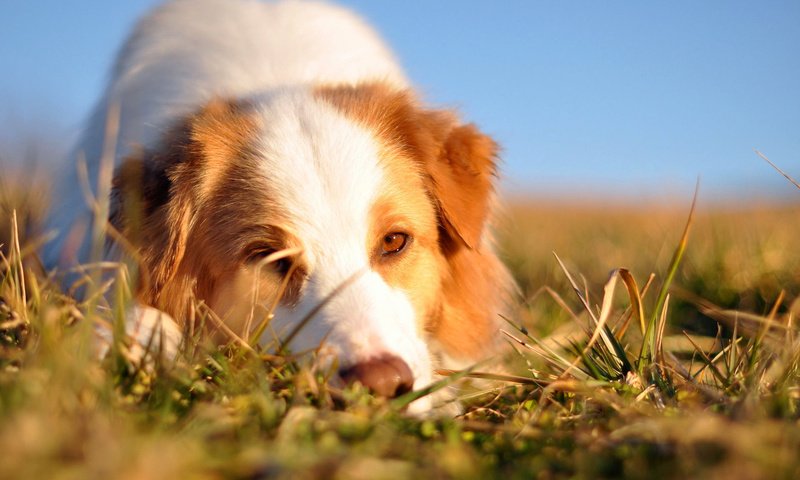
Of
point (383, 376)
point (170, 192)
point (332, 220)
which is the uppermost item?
point (332, 220)

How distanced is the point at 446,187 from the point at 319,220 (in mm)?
668

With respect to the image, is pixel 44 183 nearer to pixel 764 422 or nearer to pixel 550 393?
pixel 550 393

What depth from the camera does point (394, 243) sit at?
9.57ft

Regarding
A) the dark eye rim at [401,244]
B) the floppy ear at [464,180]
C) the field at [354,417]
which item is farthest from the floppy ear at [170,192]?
the floppy ear at [464,180]

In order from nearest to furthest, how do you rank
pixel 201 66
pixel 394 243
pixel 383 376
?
1. pixel 383 376
2. pixel 394 243
3. pixel 201 66

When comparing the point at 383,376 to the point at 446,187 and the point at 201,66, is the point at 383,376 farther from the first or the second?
the point at 201,66

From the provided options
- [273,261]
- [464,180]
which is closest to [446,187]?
[464,180]

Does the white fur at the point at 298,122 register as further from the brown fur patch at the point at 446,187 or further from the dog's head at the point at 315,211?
the brown fur patch at the point at 446,187

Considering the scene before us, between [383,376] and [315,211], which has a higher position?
[315,211]

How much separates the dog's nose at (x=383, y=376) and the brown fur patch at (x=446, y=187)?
731 millimetres

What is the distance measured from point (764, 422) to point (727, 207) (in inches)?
353

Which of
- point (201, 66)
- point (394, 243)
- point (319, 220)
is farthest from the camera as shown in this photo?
point (201, 66)

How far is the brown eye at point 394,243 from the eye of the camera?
2881 millimetres

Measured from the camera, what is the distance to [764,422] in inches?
59.1
